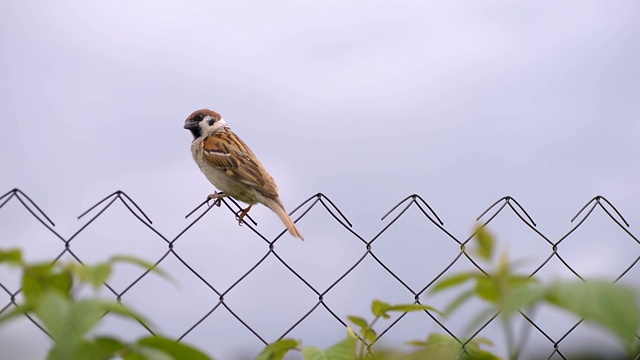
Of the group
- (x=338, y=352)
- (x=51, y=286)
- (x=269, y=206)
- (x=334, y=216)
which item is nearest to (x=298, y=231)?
(x=269, y=206)

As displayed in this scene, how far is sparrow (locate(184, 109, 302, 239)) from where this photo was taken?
4.39m

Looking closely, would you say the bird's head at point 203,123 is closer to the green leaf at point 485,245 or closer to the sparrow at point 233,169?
the sparrow at point 233,169

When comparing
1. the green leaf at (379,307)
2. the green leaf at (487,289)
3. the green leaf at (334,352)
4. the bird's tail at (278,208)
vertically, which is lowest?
the green leaf at (487,289)

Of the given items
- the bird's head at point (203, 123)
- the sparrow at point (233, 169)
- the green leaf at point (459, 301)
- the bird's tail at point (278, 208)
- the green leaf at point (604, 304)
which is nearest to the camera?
the green leaf at point (604, 304)

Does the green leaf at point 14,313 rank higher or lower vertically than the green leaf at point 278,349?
lower

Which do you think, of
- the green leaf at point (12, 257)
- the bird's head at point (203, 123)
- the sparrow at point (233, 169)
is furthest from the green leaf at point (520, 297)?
the bird's head at point (203, 123)

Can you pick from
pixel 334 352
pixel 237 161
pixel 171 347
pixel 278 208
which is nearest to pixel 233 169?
pixel 237 161

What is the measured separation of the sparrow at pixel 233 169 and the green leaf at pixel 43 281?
3.17m

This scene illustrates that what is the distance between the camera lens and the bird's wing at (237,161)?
14.6 feet

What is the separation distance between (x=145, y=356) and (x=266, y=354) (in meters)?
0.47

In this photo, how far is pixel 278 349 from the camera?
3.64 ft

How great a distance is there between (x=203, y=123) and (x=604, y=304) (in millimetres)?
4973

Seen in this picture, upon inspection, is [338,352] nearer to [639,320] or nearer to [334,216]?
[639,320]

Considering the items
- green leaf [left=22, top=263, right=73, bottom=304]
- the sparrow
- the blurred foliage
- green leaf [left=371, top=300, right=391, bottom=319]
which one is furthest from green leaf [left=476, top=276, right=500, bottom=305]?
the sparrow
